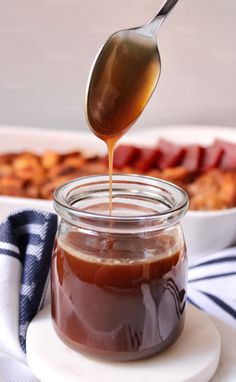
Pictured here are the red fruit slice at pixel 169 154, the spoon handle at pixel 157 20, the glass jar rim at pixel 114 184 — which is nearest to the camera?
the glass jar rim at pixel 114 184

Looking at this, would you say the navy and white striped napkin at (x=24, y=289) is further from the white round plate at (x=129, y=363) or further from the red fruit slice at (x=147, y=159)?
the red fruit slice at (x=147, y=159)

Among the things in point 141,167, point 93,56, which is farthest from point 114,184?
point 93,56

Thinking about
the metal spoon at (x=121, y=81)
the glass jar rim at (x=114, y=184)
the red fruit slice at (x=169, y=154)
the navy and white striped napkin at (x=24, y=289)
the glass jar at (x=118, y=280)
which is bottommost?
the red fruit slice at (x=169, y=154)

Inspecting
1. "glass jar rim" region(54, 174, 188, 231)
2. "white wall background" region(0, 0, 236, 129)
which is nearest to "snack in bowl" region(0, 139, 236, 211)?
"white wall background" region(0, 0, 236, 129)

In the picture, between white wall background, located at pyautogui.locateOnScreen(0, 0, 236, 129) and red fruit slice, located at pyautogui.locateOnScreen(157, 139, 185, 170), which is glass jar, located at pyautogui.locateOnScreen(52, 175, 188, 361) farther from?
white wall background, located at pyautogui.locateOnScreen(0, 0, 236, 129)

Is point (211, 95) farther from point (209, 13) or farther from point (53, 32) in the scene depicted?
point (53, 32)

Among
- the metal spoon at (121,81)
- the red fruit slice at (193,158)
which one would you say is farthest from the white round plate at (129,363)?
the red fruit slice at (193,158)

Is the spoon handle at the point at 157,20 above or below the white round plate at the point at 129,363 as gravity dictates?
above

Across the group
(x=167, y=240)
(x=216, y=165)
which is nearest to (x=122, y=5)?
(x=216, y=165)
